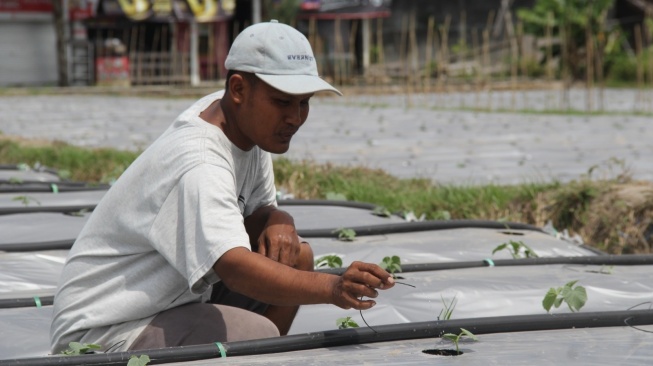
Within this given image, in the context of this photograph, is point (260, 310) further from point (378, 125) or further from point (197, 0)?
point (197, 0)

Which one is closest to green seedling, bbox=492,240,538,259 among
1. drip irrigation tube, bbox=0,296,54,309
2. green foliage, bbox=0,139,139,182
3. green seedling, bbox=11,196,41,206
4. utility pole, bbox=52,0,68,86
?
drip irrigation tube, bbox=0,296,54,309

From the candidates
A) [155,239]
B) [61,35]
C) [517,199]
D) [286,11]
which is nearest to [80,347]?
[155,239]

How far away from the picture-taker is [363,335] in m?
2.53


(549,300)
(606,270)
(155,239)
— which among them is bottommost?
(606,270)

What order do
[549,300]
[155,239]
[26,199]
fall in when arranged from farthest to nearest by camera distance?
[26,199]
[549,300]
[155,239]

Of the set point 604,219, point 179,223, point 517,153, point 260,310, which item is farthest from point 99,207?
point 517,153

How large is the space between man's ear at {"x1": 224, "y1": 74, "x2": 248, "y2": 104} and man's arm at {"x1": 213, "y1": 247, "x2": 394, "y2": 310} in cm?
37

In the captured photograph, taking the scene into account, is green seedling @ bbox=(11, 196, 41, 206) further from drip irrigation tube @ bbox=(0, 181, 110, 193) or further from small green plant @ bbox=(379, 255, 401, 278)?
small green plant @ bbox=(379, 255, 401, 278)

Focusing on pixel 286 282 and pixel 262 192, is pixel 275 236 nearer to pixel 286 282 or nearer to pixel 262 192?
pixel 262 192

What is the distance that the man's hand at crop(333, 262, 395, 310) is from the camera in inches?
85.0

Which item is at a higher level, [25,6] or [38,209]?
[25,6]

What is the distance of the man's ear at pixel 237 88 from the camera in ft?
7.82

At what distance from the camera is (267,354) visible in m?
2.42

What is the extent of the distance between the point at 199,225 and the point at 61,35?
66.0 ft
